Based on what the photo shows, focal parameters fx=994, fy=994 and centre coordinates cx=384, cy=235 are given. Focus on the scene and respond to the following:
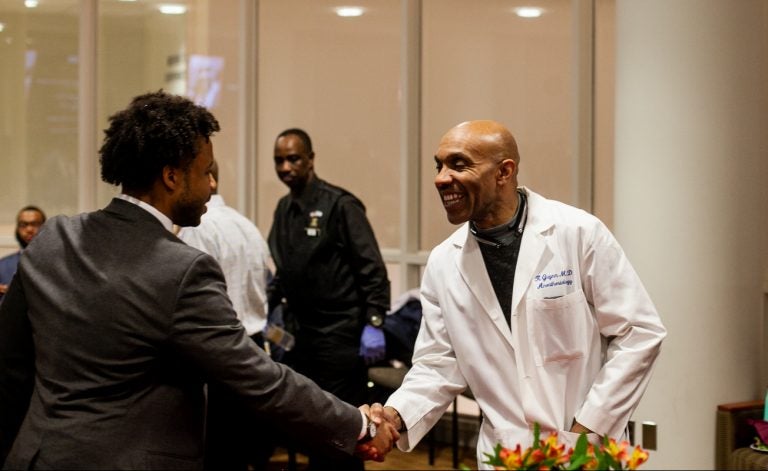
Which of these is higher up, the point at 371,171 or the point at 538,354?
the point at 371,171

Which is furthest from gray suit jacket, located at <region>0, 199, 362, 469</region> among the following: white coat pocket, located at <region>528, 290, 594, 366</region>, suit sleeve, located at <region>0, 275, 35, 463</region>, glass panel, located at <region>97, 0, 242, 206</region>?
glass panel, located at <region>97, 0, 242, 206</region>

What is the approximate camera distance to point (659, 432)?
4488 mm

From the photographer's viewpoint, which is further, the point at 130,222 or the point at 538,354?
the point at 538,354

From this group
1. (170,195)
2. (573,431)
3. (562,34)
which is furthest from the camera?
(562,34)

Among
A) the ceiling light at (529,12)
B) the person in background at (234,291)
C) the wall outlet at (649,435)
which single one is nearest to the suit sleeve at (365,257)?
the person in background at (234,291)

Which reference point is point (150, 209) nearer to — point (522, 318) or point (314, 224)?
point (522, 318)

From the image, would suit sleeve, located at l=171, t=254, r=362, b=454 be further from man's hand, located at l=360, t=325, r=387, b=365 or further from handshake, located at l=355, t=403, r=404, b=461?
man's hand, located at l=360, t=325, r=387, b=365

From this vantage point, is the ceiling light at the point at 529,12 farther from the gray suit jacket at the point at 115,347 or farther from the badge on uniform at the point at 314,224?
the gray suit jacket at the point at 115,347

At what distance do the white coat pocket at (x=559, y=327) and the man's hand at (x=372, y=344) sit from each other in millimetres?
2307

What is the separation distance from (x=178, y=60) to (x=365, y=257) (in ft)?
10.3

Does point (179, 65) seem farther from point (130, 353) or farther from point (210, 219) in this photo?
point (130, 353)

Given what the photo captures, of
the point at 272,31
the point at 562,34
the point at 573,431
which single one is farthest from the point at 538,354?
the point at 272,31

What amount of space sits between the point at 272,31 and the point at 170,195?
5.06 metres

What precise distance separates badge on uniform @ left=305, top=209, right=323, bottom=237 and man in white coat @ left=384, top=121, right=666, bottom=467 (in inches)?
87.4
